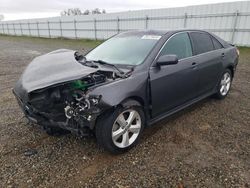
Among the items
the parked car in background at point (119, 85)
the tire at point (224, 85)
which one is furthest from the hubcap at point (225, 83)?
the parked car in background at point (119, 85)

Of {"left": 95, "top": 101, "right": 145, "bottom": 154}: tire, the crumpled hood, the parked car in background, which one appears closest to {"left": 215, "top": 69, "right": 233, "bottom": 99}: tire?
the parked car in background

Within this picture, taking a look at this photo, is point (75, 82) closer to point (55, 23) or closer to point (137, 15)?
point (137, 15)

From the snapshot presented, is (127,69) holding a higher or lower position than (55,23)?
higher

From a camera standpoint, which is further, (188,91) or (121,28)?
(121,28)

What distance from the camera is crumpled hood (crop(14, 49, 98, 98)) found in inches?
104

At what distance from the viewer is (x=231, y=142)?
10.8ft

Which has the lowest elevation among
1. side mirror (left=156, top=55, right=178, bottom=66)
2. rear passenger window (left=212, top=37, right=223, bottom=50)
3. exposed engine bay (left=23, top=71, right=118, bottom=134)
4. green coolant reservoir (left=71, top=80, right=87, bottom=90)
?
exposed engine bay (left=23, top=71, right=118, bottom=134)

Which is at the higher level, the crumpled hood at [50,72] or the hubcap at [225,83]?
the crumpled hood at [50,72]

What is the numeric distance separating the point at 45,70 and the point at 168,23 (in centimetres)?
1449

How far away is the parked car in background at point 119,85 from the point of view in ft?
8.73

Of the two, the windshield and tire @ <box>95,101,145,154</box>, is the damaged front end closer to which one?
tire @ <box>95,101,145,154</box>

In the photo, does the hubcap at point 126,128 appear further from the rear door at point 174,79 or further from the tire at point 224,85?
the tire at point 224,85

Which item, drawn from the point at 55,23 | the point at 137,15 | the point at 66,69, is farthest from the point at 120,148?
the point at 55,23

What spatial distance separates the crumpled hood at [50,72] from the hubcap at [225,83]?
10.6 ft
